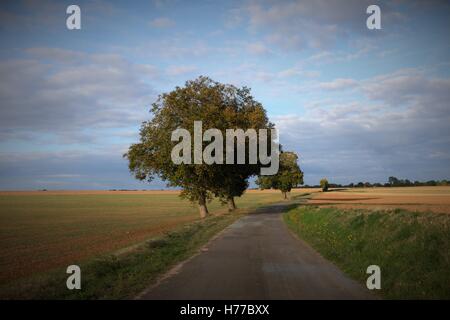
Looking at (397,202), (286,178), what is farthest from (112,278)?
(286,178)

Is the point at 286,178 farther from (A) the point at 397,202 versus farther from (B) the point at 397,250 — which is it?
(B) the point at 397,250

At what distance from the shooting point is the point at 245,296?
29.6 feet

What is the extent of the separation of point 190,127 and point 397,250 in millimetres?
24066

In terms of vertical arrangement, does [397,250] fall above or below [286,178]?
below

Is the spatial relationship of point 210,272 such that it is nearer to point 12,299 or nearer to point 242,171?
point 12,299

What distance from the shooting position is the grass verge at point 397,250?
9703 millimetres

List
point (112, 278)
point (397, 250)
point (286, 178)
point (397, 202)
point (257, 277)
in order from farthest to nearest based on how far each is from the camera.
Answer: point (286, 178) < point (397, 202) < point (397, 250) < point (112, 278) < point (257, 277)

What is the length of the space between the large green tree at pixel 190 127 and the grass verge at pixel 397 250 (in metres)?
16.9

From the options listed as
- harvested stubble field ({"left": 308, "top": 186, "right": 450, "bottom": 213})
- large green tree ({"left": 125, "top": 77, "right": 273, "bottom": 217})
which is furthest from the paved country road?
large green tree ({"left": 125, "top": 77, "right": 273, "bottom": 217})

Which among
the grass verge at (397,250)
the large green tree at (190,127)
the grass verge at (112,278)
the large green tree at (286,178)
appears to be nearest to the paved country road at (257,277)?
the grass verge at (112,278)

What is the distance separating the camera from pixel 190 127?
34188 mm

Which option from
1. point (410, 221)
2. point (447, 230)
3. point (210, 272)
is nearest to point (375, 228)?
point (410, 221)

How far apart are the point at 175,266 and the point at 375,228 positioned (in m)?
9.46

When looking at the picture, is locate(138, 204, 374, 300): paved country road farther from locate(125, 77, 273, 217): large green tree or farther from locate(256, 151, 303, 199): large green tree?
locate(256, 151, 303, 199): large green tree
